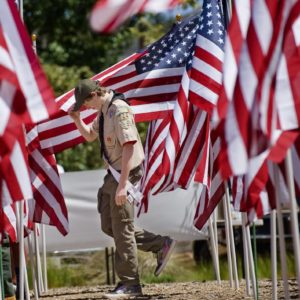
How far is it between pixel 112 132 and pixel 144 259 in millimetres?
5854

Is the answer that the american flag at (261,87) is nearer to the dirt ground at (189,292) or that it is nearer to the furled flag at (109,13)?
the furled flag at (109,13)

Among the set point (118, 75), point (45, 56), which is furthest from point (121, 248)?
point (45, 56)

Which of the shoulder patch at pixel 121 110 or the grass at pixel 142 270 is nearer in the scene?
the shoulder patch at pixel 121 110

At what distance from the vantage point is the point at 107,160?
9.27 m

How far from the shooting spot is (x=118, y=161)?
361 inches

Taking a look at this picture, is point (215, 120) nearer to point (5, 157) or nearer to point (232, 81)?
point (232, 81)

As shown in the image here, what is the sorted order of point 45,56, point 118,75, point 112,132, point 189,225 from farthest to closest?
point 45,56
point 189,225
point 118,75
point 112,132

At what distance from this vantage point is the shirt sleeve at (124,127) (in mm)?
8922

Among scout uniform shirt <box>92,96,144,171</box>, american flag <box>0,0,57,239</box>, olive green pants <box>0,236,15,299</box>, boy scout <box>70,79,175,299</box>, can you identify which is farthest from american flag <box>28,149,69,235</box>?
american flag <box>0,0,57,239</box>

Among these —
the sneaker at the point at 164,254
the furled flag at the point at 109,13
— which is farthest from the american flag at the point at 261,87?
the sneaker at the point at 164,254

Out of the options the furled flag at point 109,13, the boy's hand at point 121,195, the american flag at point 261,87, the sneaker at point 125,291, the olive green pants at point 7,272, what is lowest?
the sneaker at point 125,291

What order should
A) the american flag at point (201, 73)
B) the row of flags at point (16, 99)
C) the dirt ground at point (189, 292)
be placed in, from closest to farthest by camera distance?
the row of flags at point (16, 99) → the american flag at point (201, 73) → the dirt ground at point (189, 292)

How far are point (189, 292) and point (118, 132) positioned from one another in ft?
7.18

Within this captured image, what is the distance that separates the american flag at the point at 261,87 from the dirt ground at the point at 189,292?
3233 millimetres
